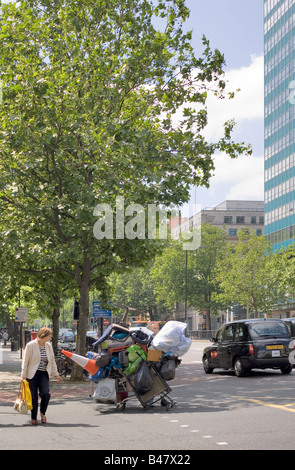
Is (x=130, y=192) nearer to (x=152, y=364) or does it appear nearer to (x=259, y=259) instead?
(x=152, y=364)

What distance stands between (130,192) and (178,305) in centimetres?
10288

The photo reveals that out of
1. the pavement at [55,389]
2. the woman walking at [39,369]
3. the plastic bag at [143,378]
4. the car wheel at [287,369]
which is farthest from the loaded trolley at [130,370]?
the car wheel at [287,369]

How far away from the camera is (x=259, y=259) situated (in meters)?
69.4

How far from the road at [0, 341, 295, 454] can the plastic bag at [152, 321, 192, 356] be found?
1.13 meters

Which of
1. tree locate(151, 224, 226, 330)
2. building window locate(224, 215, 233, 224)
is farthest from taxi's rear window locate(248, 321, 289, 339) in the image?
building window locate(224, 215, 233, 224)

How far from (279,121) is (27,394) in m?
68.9

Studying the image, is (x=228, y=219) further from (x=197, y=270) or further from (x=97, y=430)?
(x=97, y=430)

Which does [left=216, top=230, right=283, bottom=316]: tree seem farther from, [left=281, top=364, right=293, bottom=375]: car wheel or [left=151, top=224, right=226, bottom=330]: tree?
[left=281, top=364, right=293, bottom=375]: car wheel

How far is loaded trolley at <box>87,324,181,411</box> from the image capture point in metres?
12.9

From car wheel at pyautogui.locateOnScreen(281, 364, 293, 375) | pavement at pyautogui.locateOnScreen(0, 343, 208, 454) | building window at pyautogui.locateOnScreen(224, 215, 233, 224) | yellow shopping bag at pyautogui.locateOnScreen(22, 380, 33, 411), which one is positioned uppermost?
building window at pyautogui.locateOnScreen(224, 215, 233, 224)

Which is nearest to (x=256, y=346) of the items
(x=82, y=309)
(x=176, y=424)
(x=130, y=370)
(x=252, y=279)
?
(x=82, y=309)

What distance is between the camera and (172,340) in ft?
42.8

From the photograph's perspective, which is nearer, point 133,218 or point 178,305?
point 133,218
